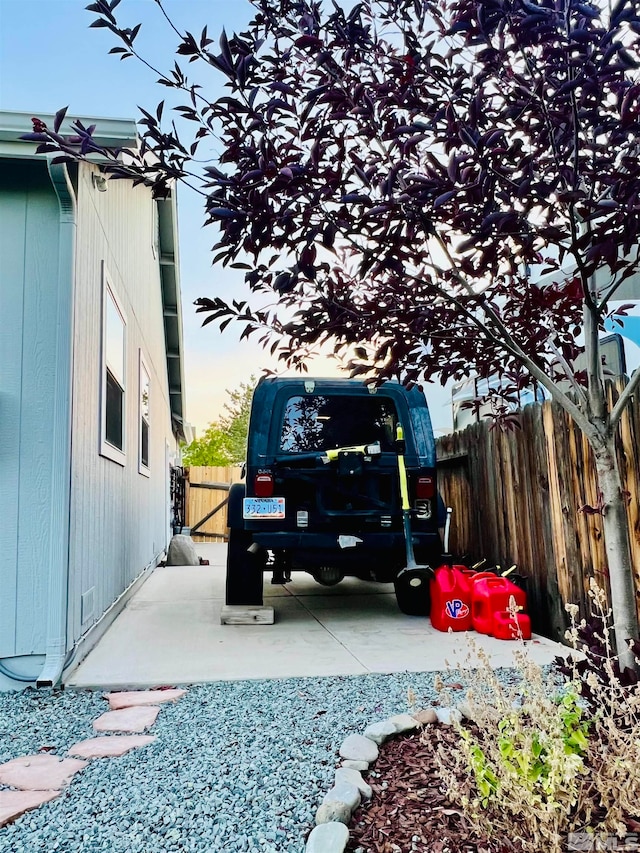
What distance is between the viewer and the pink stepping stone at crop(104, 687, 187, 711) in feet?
10.2

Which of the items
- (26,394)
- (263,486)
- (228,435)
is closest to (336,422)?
(263,486)

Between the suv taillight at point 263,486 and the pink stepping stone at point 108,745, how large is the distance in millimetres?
2389

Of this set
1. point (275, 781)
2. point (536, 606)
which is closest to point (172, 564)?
point (536, 606)

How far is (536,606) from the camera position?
184 inches

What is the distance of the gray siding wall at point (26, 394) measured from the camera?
3.50 m

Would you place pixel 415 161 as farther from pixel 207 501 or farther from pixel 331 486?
pixel 207 501

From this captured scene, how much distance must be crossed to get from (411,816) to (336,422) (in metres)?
3.71

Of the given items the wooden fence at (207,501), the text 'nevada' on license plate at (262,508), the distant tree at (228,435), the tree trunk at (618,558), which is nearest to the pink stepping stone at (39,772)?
the tree trunk at (618,558)

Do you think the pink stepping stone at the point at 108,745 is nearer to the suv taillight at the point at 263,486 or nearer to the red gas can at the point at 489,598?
the suv taillight at the point at 263,486

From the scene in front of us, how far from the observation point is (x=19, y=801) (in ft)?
6.77

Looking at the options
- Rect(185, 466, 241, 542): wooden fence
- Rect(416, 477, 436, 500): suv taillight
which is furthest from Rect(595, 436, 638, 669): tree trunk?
Rect(185, 466, 241, 542): wooden fence

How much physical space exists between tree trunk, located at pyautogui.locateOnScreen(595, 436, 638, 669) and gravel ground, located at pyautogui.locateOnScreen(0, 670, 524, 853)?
110cm

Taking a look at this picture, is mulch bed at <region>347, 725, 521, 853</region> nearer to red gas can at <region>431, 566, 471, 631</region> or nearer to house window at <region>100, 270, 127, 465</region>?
red gas can at <region>431, 566, 471, 631</region>

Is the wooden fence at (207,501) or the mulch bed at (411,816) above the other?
the wooden fence at (207,501)
